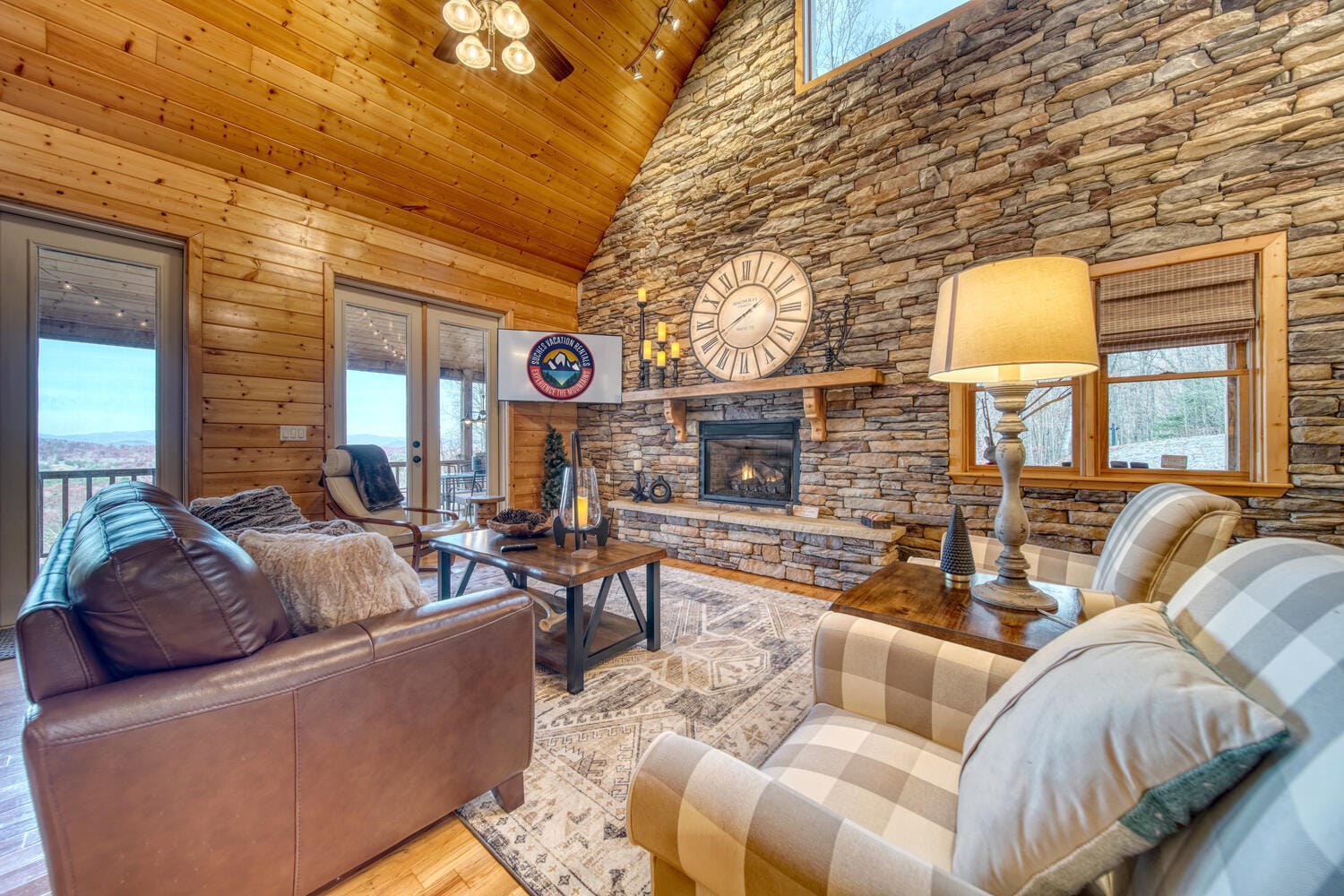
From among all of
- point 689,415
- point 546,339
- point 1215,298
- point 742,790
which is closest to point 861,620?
point 742,790

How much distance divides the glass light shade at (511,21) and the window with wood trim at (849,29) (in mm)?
2369

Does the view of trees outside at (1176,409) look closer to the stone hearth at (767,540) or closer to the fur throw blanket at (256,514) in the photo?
the stone hearth at (767,540)

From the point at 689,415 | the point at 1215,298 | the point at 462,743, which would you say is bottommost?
the point at 462,743

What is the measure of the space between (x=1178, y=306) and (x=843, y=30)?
10.3 ft

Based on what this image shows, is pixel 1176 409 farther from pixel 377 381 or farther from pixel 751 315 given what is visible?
pixel 377 381

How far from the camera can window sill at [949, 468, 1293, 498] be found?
2445 millimetres

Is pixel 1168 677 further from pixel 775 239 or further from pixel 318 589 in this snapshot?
pixel 775 239

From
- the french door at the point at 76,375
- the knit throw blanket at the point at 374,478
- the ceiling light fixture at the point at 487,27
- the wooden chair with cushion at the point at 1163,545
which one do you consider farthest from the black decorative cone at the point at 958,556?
the french door at the point at 76,375

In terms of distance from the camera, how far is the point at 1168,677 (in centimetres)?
55

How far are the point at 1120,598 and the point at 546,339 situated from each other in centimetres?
468

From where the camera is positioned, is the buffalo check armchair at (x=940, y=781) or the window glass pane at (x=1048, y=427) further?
the window glass pane at (x=1048, y=427)

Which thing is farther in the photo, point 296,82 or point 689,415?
point 689,415

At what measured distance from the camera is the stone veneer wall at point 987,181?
235 centimetres

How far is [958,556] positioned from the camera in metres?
1.63
